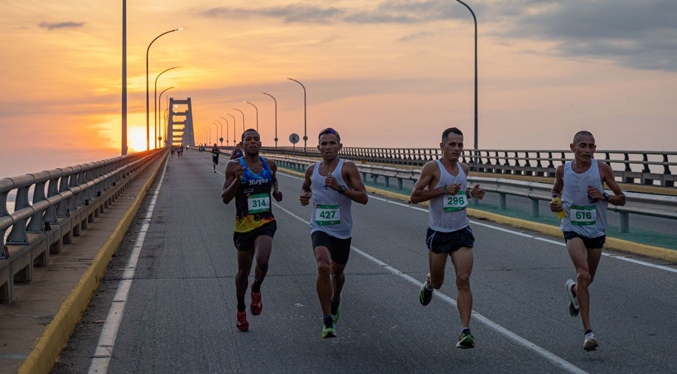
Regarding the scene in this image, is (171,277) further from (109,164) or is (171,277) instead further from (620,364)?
(109,164)

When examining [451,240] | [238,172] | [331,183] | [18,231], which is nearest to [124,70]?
[18,231]

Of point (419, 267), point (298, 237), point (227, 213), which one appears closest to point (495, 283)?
point (419, 267)

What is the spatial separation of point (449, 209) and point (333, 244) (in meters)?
1.06

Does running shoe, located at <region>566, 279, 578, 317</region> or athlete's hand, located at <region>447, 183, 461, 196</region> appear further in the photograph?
running shoe, located at <region>566, 279, 578, 317</region>

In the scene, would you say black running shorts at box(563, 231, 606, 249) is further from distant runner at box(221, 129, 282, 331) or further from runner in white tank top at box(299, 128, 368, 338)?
distant runner at box(221, 129, 282, 331)

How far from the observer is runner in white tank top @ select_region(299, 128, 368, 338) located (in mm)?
7727

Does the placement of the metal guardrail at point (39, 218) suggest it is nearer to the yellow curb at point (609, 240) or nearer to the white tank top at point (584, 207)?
the yellow curb at point (609, 240)

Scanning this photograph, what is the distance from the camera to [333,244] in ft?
25.8

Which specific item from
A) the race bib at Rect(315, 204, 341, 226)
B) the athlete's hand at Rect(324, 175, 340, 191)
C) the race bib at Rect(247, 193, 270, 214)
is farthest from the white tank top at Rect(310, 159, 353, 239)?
the race bib at Rect(247, 193, 270, 214)

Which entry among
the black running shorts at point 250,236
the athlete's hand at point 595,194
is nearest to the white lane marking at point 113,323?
the black running shorts at point 250,236

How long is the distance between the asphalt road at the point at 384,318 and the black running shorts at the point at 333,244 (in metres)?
0.69

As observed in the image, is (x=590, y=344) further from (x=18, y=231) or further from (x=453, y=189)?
(x=18, y=231)

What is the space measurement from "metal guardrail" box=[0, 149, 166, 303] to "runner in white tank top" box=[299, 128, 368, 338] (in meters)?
2.73

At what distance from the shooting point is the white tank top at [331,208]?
781 cm
